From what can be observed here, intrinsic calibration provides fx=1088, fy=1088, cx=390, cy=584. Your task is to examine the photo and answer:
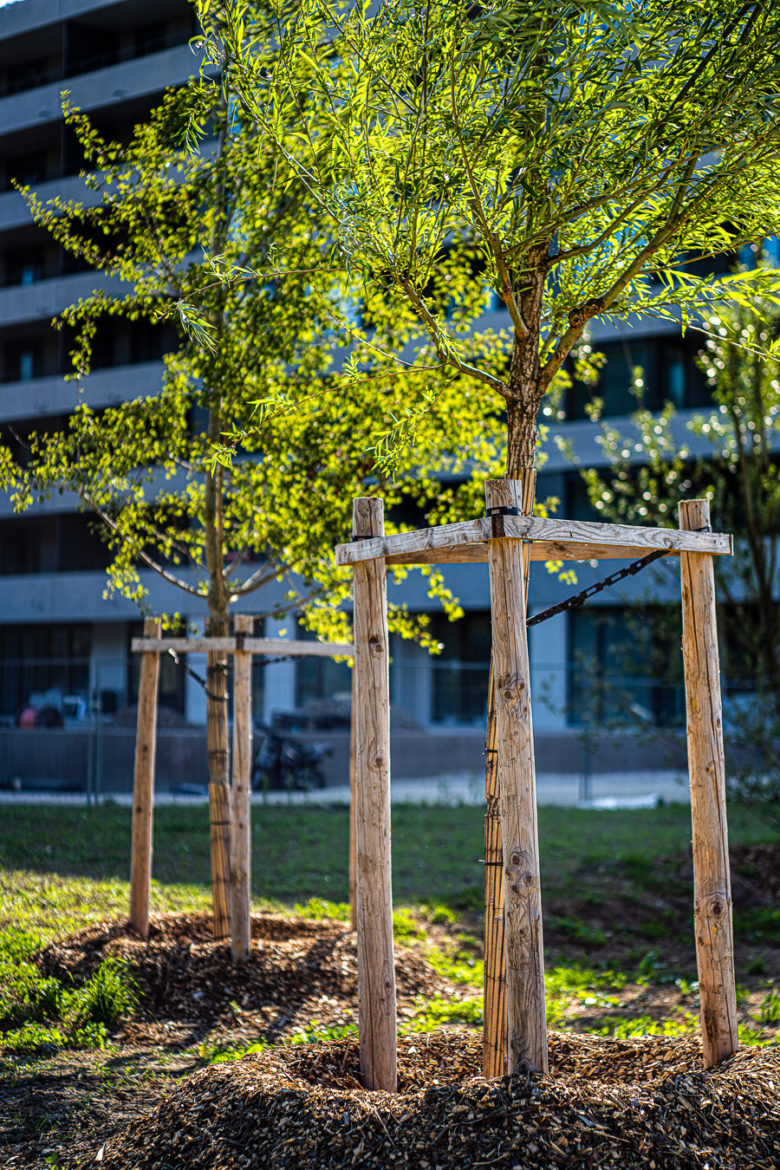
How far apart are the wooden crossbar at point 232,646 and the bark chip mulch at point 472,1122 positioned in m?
3.31

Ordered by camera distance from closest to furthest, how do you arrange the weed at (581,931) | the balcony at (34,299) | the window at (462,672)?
the weed at (581,931) → the balcony at (34,299) → the window at (462,672)

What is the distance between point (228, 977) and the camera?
269 inches

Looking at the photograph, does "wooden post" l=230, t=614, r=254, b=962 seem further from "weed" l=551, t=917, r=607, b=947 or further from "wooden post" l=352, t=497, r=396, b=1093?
"weed" l=551, t=917, r=607, b=947

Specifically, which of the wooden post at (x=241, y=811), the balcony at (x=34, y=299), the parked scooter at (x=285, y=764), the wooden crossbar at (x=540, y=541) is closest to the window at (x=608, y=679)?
the parked scooter at (x=285, y=764)

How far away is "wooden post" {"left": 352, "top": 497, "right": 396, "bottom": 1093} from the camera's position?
14.5 ft

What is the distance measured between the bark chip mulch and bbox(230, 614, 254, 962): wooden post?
2.61 meters

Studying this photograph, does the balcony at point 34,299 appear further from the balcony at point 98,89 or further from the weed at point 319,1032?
the weed at point 319,1032

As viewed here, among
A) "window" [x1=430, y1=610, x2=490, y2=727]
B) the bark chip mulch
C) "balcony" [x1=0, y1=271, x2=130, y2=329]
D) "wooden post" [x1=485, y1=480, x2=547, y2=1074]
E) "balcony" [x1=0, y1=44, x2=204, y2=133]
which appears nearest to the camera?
the bark chip mulch

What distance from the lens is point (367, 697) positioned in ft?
14.8

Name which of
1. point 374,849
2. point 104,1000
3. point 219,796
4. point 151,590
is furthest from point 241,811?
point 151,590

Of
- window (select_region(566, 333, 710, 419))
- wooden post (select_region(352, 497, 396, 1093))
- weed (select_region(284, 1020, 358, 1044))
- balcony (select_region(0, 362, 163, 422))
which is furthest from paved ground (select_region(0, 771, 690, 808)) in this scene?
wooden post (select_region(352, 497, 396, 1093))

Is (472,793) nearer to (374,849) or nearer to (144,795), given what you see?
(144,795)

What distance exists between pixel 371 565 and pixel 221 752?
11.8 ft

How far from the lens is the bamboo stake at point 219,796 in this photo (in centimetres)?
758
